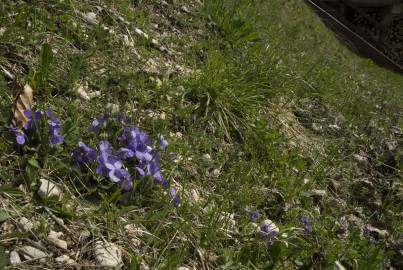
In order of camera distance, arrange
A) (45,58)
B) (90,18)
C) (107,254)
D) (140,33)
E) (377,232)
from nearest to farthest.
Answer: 1. (107,254)
2. (45,58)
3. (377,232)
4. (90,18)
5. (140,33)

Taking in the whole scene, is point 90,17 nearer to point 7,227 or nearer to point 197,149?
point 197,149

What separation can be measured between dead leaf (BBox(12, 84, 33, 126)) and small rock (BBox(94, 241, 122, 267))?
581mm

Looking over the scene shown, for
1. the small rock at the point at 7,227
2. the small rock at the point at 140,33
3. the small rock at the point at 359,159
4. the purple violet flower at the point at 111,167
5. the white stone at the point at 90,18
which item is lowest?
the small rock at the point at 359,159

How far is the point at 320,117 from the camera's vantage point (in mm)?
3723

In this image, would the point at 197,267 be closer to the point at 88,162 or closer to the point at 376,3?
the point at 88,162

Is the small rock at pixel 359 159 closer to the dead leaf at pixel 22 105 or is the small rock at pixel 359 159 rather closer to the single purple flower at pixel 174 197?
the single purple flower at pixel 174 197

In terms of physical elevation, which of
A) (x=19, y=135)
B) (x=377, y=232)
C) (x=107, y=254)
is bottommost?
(x=377, y=232)

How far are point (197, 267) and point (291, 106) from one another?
1.96 m

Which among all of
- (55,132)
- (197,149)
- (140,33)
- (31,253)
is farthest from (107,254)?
(140,33)

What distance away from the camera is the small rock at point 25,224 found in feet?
5.29

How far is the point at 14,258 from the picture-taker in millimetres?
1497

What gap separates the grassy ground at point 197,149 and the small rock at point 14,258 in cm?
3

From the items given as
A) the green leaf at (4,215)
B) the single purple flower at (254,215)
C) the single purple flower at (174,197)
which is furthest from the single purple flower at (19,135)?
the single purple flower at (254,215)

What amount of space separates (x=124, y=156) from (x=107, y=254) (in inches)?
17.1
